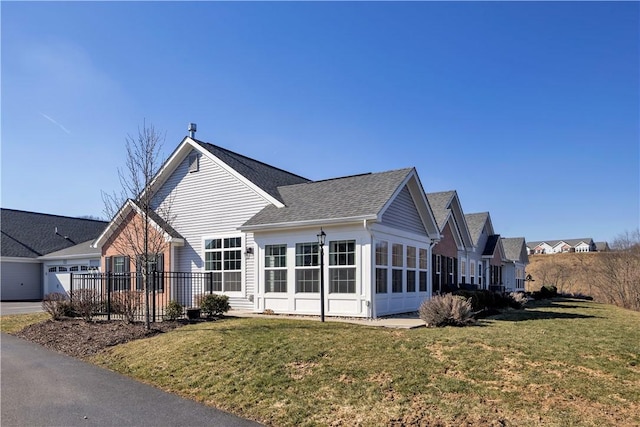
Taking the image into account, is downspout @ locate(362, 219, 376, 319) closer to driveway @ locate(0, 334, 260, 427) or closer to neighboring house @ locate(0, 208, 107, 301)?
driveway @ locate(0, 334, 260, 427)

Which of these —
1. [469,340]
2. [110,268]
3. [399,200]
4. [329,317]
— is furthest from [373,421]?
[110,268]

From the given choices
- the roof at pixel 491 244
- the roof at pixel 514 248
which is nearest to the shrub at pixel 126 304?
the roof at pixel 491 244

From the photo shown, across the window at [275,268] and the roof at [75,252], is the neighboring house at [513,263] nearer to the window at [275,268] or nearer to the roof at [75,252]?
the window at [275,268]

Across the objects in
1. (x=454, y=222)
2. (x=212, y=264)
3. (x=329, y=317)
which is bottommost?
(x=329, y=317)

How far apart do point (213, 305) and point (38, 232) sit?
27.5 m

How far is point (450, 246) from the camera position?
2497 centimetres

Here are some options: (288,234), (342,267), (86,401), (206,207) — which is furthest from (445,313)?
(206,207)

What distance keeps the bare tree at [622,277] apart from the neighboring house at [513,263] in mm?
6473

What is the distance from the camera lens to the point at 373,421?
20.1ft

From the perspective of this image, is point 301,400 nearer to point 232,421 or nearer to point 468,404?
point 232,421

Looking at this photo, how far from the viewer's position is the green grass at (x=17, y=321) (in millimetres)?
15114

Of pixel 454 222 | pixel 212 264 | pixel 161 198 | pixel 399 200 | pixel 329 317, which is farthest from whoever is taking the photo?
pixel 454 222

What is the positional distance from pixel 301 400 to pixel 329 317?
8.09m

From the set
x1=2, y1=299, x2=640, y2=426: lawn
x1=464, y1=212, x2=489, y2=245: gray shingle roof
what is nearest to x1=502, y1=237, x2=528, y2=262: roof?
x1=464, y1=212, x2=489, y2=245: gray shingle roof
